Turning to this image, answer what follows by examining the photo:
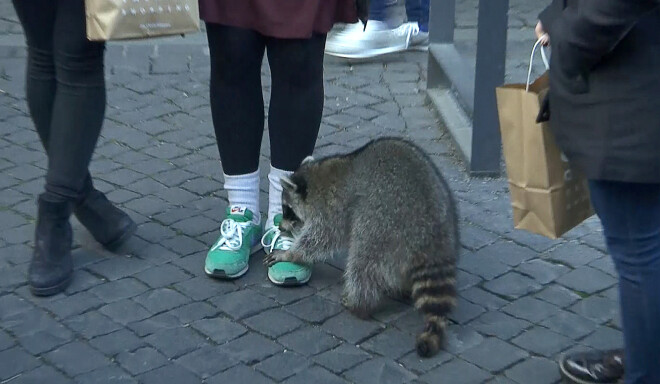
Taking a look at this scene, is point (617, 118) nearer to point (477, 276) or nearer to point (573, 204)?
point (573, 204)

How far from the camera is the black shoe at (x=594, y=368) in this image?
314 cm

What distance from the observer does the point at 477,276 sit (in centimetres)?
404

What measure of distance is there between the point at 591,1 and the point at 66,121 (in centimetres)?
210

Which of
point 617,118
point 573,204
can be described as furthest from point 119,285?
point 617,118

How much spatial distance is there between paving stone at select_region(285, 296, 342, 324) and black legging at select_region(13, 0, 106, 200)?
94 cm

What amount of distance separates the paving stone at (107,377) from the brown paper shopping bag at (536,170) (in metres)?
1.35

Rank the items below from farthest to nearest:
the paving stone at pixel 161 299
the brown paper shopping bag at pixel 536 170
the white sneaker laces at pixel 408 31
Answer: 1. the white sneaker laces at pixel 408 31
2. the paving stone at pixel 161 299
3. the brown paper shopping bag at pixel 536 170

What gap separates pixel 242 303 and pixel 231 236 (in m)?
0.33

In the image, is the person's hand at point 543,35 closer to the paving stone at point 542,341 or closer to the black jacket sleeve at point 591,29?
the black jacket sleeve at point 591,29

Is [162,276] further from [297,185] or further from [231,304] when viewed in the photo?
[297,185]

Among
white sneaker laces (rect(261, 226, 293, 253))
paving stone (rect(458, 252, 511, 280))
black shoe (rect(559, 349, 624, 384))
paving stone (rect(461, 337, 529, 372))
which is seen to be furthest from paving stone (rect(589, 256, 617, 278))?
white sneaker laces (rect(261, 226, 293, 253))

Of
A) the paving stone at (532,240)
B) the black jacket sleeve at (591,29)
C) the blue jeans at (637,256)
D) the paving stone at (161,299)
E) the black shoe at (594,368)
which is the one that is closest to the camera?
the black jacket sleeve at (591,29)

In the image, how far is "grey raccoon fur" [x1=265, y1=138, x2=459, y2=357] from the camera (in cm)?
359

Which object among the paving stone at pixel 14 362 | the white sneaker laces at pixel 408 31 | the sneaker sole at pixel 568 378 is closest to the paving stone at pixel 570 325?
the sneaker sole at pixel 568 378
